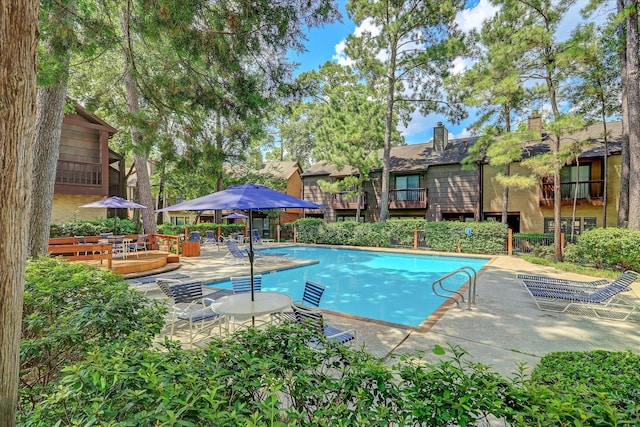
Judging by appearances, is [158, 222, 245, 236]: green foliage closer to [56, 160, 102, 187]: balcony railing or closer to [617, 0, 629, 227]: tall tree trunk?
[56, 160, 102, 187]: balcony railing

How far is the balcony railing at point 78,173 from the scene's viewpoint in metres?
15.2

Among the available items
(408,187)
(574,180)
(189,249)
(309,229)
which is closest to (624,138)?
(574,180)

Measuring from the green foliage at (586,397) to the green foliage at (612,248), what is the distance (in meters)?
9.07

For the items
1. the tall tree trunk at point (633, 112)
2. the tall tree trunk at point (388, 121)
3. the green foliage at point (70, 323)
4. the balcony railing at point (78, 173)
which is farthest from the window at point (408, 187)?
the green foliage at point (70, 323)

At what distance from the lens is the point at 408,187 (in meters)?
23.2

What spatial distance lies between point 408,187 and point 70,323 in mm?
22724

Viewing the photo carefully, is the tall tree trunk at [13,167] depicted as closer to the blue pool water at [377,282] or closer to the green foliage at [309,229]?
the blue pool water at [377,282]

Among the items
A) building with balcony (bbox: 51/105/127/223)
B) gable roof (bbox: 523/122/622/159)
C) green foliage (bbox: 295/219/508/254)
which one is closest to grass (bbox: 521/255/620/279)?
green foliage (bbox: 295/219/508/254)

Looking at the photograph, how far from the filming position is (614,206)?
16359mm

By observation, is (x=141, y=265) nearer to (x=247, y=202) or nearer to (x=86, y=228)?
(x=86, y=228)

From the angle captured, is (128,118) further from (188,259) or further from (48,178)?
(188,259)

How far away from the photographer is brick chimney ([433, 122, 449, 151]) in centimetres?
2269

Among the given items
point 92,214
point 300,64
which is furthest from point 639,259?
point 92,214

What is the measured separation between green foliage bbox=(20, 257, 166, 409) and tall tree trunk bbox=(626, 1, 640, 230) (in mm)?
14373
